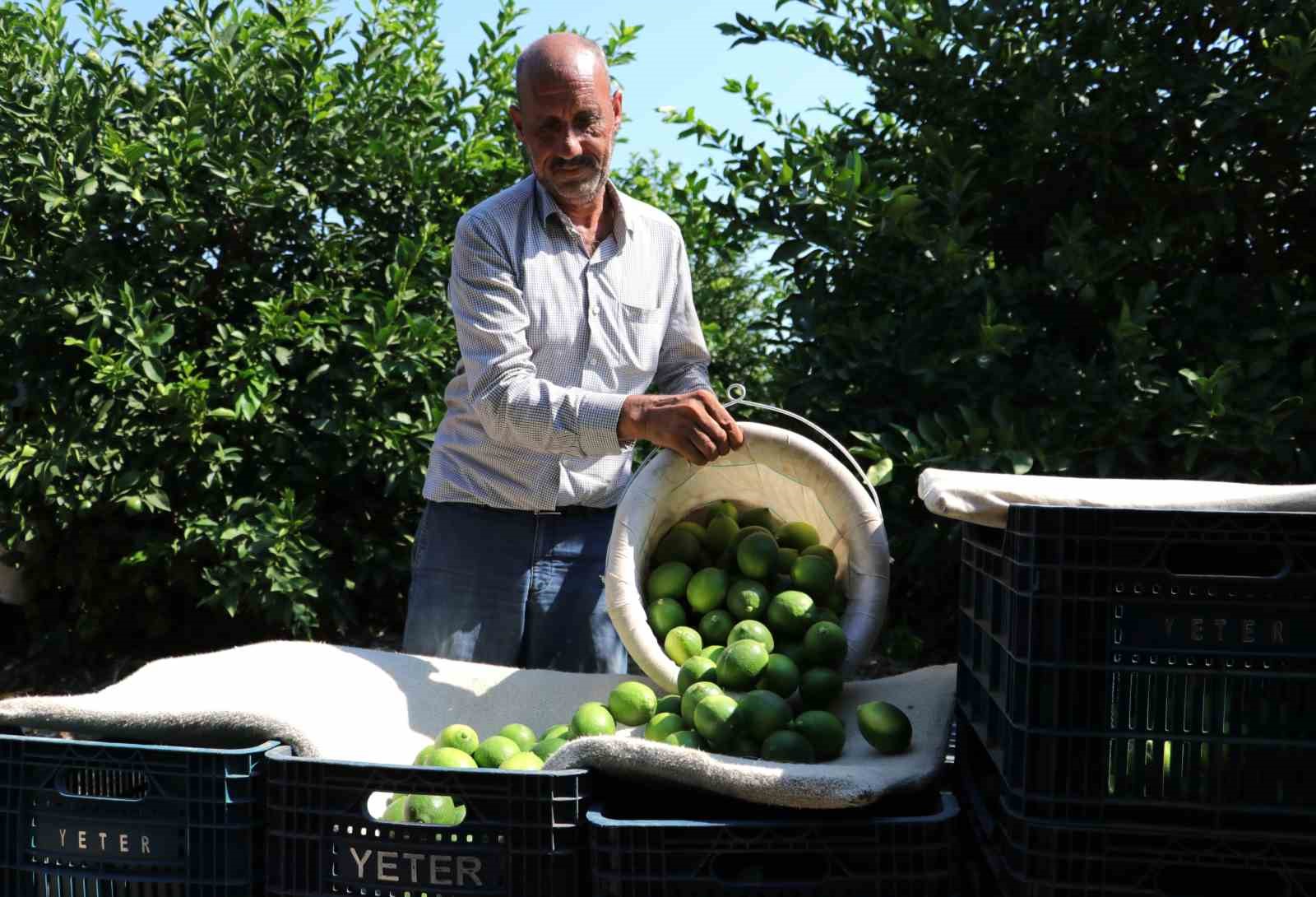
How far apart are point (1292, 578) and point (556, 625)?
1705 millimetres

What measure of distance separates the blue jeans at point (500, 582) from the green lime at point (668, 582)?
378 mm

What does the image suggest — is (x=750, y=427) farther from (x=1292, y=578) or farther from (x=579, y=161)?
(x=1292, y=578)

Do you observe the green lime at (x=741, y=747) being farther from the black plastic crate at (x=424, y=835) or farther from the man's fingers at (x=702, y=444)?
the man's fingers at (x=702, y=444)

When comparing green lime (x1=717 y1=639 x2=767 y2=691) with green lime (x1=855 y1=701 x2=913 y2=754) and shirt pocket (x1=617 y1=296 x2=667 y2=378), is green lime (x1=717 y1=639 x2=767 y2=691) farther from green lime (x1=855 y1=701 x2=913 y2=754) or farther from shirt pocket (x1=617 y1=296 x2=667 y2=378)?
shirt pocket (x1=617 y1=296 x2=667 y2=378)

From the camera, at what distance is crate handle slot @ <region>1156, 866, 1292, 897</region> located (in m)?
1.62

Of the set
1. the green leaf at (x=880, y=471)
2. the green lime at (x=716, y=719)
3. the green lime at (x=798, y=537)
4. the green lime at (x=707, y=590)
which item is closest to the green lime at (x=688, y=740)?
the green lime at (x=716, y=719)

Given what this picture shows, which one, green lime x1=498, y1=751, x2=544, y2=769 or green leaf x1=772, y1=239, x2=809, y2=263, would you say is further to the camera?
green leaf x1=772, y1=239, x2=809, y2=263

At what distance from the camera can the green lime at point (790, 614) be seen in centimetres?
227

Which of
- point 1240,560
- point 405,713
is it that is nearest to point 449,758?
point 405,713

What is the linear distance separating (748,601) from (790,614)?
10cm

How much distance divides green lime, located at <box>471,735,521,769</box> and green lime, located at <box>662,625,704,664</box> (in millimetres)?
Answer: 399

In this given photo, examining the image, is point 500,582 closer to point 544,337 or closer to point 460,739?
point 544,337

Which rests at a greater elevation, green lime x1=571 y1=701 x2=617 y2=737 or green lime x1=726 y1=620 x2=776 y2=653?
green lime x1=726 y1=620 x2=776 y2=653

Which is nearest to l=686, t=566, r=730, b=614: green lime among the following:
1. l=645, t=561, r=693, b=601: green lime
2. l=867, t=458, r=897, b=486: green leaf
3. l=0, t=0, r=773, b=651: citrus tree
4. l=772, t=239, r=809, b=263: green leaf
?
l=645, t=561, r=693, b=601: green lime
